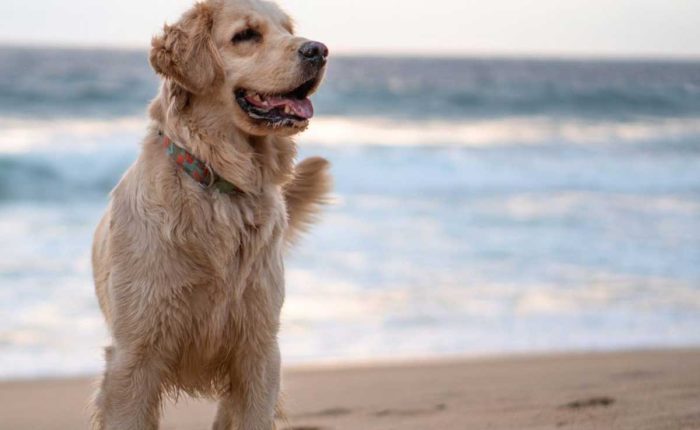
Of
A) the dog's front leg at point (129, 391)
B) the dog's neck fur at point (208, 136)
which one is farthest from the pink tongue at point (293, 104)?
the dog's front leg at point (129, 391)

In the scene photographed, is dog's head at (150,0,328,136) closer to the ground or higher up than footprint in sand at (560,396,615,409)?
higher up

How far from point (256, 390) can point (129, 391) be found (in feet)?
1.46

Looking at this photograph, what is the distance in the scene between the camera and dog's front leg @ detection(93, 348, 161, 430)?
11.2 feet

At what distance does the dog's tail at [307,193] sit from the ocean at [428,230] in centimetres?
17

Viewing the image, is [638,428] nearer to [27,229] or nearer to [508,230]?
[508,230]

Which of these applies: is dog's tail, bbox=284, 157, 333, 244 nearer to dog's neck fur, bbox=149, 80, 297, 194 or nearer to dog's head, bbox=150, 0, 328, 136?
dog's neck fur, bbox=149, 80, 297, 194

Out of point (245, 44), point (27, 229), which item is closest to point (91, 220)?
point (27, 229)

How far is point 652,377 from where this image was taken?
538 centimetres

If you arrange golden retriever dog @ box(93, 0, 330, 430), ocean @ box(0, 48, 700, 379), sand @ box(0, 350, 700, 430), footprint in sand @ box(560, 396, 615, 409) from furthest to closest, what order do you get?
1. ocean @ box(0, 48, 700, 379)
2. footprint in sand @ box(560, 396, 615, 409)
3. sand @ box(0, 350, 700, 430)
4. golden retriever dog @ box(93, 0, 330, 430)

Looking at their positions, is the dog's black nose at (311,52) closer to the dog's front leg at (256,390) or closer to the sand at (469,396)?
the dog's front leg at (256,390)

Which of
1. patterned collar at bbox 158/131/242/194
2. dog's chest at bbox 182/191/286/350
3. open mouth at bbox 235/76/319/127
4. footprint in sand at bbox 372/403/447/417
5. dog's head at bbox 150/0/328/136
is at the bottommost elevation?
footprint in sand at bbox 372/403/447/417

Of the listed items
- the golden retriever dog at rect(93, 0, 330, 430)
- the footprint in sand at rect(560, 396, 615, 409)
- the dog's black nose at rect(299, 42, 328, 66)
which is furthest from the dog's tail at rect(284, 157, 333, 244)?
the footprint in sand at rect(560, 396, 615, 409)

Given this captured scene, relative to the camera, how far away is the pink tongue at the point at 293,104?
346 centimetres

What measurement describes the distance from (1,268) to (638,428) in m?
5.89
